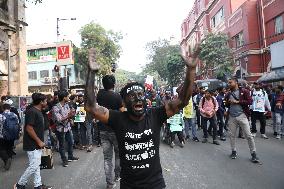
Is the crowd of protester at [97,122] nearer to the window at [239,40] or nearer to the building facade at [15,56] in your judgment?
the building facade at [15,56]

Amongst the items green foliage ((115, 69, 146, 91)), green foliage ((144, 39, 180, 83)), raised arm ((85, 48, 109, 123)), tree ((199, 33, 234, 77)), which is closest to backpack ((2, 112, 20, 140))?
green foliage ((115, 69, 146, 91))

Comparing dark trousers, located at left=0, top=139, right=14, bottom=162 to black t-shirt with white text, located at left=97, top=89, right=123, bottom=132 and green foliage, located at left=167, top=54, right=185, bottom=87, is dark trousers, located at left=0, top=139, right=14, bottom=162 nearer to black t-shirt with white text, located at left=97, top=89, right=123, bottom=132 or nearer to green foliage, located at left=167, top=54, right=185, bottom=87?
black t-shirt with white text, located at left=97, top=89, right=123, bottom=132

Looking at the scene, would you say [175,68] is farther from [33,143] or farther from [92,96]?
[92,96]

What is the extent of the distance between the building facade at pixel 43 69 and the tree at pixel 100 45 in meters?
3.11

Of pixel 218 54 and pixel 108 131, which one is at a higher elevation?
pixel 218 54

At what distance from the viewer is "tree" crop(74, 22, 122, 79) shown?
150 feet

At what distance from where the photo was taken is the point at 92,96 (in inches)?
130

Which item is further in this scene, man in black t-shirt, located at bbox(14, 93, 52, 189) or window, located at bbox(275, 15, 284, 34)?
window, located at bbox(275, 15, 284, 34)

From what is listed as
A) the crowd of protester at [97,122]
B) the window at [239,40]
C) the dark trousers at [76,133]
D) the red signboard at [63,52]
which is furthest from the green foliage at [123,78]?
the window at [239,40]

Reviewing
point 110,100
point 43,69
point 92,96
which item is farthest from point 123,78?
point 92,96

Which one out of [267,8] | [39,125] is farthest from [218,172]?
[267,8]

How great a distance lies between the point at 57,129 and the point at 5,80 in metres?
11.6

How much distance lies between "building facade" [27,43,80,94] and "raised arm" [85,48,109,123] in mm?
46677

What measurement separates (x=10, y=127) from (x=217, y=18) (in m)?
36.4
